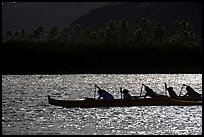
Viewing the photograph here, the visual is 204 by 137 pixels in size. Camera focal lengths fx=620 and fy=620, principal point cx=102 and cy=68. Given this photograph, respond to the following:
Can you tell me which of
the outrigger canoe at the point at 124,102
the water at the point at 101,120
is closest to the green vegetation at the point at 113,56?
the water at the point at 101,120

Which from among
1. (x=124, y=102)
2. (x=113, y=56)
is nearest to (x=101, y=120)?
(x=124, y=102)

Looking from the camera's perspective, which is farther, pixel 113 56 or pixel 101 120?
pixel 113 56

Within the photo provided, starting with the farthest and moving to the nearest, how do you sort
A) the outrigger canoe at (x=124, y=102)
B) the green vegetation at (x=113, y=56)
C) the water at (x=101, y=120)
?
the green vegetation at (x=113, y=56) → the outrigger canoe at (x=124, y=102) → the water at (x=101, y=120)

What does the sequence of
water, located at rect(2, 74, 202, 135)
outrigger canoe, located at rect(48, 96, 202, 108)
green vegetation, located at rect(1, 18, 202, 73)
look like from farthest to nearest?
green vegetation, located at rect(1, 18, 202, 73) → outrigger canoe, located at rect(48, 96, 202, 108) → water, located at rect(2, 74, 202, 135)

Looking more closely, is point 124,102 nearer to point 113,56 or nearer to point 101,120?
point 101,120

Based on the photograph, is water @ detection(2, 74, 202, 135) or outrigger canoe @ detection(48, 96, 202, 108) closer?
water @ detection(2, 74, 202, 135)

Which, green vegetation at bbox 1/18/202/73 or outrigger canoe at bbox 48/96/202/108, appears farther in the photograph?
green vegetation at bbox 1/18/202/73

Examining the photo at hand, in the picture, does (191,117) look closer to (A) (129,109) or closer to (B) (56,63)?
(A) (129,109)

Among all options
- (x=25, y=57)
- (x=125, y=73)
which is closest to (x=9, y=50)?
(x=25, y=57)

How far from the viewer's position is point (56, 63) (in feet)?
450

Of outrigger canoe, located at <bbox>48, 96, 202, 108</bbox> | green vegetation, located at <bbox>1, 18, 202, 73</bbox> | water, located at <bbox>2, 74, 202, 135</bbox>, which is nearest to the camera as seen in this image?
water, located at <bbox>2, 74, 202, 135</bbox>

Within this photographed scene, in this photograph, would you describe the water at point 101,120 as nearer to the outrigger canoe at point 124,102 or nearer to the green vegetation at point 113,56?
the outrigger canoe at point 124,102

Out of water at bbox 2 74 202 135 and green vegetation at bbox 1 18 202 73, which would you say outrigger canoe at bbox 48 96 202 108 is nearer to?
water at bbox 2 74 202 135

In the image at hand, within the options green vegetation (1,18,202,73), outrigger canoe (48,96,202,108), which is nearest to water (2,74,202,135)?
outrigger canoe (48,96,202,108)
